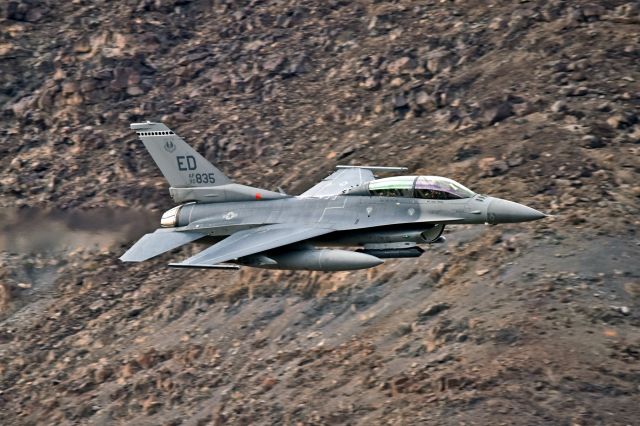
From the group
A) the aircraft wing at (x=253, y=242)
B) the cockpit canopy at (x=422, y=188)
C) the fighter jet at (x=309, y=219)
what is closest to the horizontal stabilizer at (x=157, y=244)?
the fighter jet at (x=309, y=219)

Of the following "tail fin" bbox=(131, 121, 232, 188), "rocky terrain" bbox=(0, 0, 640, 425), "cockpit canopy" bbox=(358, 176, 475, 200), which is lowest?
"rocky terrain" bbox=(0, 0, 640, 425)

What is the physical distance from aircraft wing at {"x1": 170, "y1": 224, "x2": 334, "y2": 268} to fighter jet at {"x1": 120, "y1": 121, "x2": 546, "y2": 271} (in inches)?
1.0

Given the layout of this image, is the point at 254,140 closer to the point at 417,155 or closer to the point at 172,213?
the point at 417,155

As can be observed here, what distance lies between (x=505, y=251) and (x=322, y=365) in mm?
5708

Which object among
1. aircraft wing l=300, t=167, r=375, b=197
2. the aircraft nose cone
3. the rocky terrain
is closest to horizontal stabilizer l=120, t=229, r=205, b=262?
aircraft wing l=300, t=167, r=375, b=197

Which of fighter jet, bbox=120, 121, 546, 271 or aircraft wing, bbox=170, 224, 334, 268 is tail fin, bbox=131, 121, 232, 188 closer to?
fighter jet, bbox=120, 121, 546, 271

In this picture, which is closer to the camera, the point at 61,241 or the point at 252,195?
the point at 252,195

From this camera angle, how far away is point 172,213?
33.6 meters

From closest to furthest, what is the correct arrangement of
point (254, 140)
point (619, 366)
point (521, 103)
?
point (619, 366)
point (521, 103)
point (254, 140)

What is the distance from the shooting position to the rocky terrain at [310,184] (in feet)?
103

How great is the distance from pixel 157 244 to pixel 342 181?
19.3 feet

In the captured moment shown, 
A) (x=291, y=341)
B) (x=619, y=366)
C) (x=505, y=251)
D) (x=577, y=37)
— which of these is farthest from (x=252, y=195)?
(x=577, y=37)

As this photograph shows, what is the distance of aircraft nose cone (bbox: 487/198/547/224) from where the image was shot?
1199 inches

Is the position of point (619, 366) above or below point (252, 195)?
below
